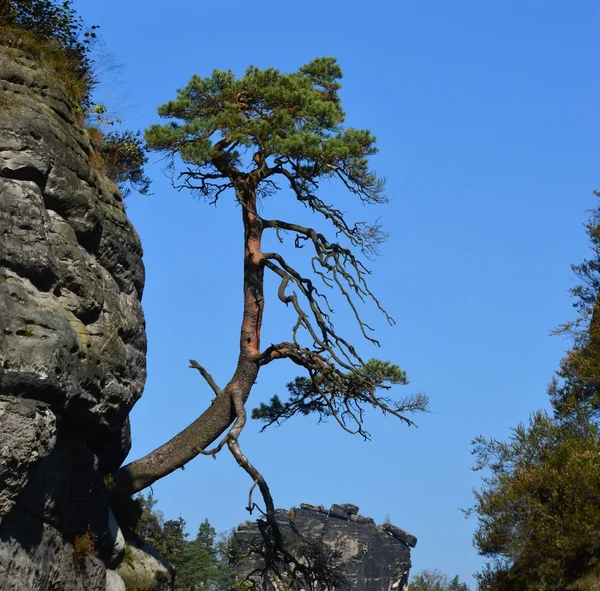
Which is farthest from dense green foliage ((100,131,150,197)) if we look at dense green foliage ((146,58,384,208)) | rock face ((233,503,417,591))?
rock face ((233,503,417,591))

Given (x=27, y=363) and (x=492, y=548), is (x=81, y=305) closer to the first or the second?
(x=27, y=363)

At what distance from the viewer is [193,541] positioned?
59.4 metres

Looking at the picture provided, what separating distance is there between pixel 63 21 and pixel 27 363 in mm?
8169

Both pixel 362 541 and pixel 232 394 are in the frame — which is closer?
pixel 232 394

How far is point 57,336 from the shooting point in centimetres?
1241

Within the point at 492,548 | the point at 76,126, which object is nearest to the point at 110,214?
the point at 76,126

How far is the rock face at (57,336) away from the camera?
11.9 metres

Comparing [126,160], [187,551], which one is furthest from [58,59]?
[187,551]

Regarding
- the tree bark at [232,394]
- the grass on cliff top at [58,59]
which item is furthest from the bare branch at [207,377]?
the grass on cliff top at [58,59]

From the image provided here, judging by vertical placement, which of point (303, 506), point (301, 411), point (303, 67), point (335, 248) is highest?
point (303, 506)

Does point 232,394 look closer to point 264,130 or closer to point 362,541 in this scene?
point 264,130

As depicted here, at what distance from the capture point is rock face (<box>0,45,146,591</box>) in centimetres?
1188

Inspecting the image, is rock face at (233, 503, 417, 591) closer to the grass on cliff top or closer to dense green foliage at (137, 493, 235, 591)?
dense green foliage at (137, 493, 235, 591)

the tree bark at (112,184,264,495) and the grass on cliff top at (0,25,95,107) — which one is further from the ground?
the grass on cliff top at (0,25,95,107)
